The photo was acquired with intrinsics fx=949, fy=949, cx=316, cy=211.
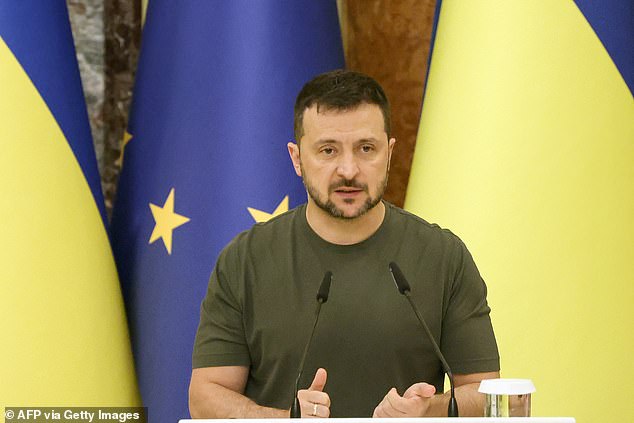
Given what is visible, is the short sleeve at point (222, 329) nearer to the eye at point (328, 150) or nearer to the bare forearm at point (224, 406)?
the bare forearm at point (224, 406)

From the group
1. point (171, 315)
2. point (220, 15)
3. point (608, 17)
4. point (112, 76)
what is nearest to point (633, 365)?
point (608, 17)

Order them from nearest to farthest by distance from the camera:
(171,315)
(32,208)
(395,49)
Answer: (32,208), (171,315), (395,49)

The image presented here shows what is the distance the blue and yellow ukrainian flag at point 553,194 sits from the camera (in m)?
2.43

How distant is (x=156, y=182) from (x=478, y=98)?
1.00m

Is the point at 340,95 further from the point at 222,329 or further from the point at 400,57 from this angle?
the point at 400,57

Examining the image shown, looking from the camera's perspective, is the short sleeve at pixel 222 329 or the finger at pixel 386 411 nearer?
the finger at pixel 386 411

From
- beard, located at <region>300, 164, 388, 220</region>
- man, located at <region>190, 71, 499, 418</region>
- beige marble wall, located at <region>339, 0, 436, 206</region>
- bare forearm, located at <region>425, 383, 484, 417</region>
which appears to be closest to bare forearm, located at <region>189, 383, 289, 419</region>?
man, located at <region>190, 71, 499, 418</region>

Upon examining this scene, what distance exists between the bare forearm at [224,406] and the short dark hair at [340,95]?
1.59ft

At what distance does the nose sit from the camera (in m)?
1.68

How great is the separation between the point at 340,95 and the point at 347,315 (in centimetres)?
40

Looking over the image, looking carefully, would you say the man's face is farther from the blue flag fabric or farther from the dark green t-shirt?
the blue flag fabric

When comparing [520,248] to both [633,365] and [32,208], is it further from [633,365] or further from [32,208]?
[32,208]

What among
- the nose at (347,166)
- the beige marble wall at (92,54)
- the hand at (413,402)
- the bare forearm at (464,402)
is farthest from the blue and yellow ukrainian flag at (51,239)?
the hand at (413,402)

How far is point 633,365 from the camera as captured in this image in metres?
2.44
